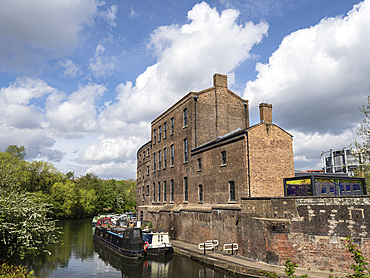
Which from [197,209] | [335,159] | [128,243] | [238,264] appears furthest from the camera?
[335,159]

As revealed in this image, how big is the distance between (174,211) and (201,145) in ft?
23.6

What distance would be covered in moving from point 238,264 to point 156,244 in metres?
8.39

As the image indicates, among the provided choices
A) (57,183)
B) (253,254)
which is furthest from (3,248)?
(57,183)

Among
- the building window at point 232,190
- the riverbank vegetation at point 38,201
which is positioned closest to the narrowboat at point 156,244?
the building window at point 232,190

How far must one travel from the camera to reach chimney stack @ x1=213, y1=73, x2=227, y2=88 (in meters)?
28.4

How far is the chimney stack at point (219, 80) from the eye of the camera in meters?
28.4

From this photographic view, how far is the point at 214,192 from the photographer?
2244cm

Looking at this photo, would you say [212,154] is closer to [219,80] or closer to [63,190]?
[219,80]

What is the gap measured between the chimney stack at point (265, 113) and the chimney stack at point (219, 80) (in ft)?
27.3

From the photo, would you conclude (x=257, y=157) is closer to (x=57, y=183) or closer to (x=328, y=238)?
(x=328, y=238)

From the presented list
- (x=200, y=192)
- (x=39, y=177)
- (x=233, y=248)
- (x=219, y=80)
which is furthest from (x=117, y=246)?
(x=39, y=177)

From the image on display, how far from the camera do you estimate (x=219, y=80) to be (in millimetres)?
28562

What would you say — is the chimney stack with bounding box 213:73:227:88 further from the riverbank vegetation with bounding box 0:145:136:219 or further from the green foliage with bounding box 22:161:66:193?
the green foliage with bounding box 22:161:66:193

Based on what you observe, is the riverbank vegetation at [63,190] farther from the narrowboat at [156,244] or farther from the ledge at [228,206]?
Result: the ledge at [228,206]
